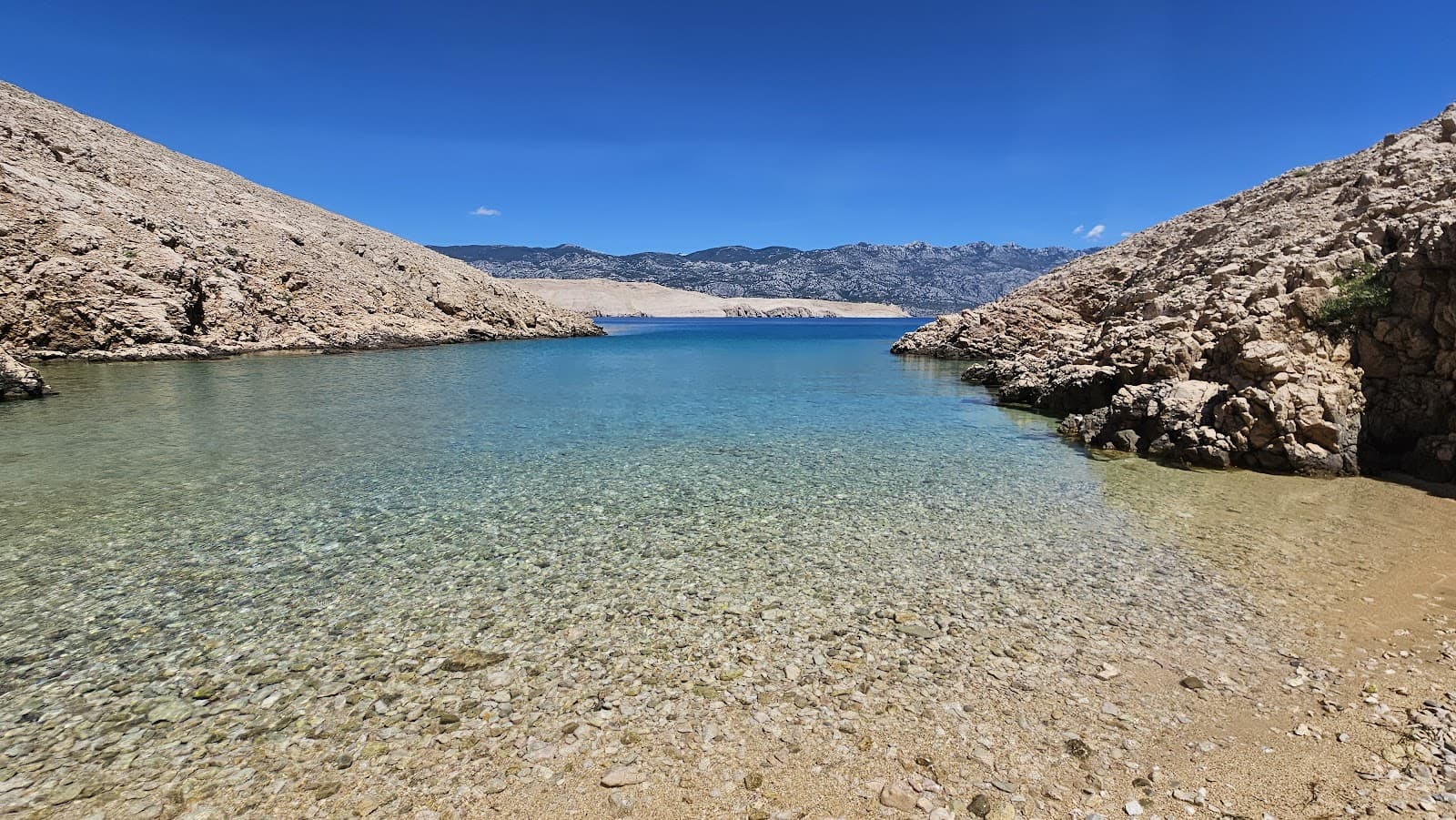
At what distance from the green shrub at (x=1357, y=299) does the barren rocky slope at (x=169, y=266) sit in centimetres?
3396

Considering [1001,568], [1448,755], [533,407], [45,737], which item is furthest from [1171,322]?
[45,737]

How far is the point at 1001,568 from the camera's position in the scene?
785 centimetres

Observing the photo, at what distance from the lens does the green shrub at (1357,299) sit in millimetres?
12828

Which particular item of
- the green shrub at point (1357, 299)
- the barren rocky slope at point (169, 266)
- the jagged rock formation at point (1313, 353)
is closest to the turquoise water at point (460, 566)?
the jagged rock formation at point (1313, 353)

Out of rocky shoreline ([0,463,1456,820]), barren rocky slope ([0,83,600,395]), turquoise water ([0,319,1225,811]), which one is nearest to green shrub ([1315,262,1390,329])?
turquoise water ([0,319,1225,811])

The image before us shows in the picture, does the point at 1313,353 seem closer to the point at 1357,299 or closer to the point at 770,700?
the point at 1357,299

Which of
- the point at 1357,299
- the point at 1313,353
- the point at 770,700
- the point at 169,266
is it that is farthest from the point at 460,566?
the point at 169,266

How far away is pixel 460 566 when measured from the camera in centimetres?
795

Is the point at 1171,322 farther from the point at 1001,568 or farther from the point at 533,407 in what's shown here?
the point at 533,407

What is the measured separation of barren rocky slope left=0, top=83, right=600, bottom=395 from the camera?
33812 millimetres

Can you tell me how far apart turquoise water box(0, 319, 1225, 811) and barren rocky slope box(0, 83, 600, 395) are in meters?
16.1

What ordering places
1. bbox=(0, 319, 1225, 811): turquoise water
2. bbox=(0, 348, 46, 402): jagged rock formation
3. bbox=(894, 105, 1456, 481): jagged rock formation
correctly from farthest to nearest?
bbox=(0, 348, 46, 402): jagged rock formation → bbox=(894, 105, 1456, 481): jagged rock formation → bbox=(0, 319, 1225, 811): turquoise water

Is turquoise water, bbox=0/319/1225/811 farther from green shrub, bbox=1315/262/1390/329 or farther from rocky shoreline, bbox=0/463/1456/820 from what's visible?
green shrub, bbox=1315/262/1390/329

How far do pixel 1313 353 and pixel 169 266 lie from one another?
50.8 m
